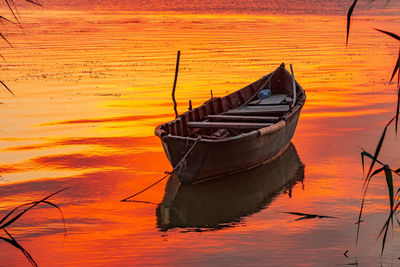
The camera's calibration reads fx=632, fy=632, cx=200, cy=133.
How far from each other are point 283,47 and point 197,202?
21.9 metres

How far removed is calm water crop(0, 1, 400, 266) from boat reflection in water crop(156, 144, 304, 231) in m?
0.03

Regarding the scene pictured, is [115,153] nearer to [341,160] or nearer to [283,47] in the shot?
[341,160]

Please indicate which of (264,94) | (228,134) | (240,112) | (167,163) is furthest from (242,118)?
(264,94)

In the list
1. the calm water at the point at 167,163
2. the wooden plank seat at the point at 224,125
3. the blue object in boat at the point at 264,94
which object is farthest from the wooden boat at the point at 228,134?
the calm water at the point at 167,163

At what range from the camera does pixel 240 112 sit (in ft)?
44.6

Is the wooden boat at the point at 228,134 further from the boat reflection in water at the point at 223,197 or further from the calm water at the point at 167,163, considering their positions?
the calm water at the point at 167,163

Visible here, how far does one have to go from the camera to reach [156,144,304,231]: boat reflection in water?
9258 millimetres

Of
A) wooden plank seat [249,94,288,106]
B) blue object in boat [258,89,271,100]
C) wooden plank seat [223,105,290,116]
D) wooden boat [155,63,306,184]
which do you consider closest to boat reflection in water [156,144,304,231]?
wooden boat [155,63,306,184]

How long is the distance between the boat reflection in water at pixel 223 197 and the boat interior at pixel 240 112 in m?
0.91

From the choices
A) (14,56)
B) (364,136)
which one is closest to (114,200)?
(364,136)

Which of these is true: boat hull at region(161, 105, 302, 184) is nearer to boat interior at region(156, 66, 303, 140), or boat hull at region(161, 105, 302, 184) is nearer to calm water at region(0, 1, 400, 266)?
calm water at region(0, 1, 400, 266)

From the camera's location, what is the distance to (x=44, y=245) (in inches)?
317

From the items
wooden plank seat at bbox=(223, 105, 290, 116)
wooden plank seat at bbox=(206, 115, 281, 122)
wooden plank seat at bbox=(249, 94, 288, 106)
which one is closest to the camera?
wooden plank seat at bbox=(206, 115, 281, 122)

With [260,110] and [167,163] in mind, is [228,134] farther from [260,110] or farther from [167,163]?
[260,110]
